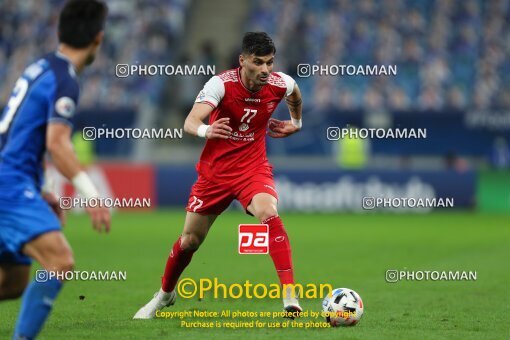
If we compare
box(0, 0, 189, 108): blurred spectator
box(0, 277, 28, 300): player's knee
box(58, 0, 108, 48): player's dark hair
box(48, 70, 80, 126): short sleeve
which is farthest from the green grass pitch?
box(0, 0, 189, 108): blurred spectator

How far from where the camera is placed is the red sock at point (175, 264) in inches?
335

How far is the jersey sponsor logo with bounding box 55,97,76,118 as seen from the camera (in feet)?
19.0

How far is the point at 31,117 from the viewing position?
19.2ft

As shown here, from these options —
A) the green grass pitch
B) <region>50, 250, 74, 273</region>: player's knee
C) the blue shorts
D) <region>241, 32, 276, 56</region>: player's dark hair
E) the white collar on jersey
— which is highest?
<region>241, 32, 276, 56</region>: player's dark hair

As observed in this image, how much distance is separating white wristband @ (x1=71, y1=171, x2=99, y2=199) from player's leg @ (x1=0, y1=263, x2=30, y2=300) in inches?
30.1

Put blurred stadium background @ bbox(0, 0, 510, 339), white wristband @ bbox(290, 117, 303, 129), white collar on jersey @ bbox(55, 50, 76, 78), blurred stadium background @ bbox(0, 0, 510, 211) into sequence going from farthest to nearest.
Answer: blurred stadium background @ bbox(0, 0, 510, 211) → blurred stadium background @ bbox(0, 0, 510, 339) → white wristband @ bbox(290, 117, 303, 129) → white collar on jersey @ bbox(55, 50, 76, 78)

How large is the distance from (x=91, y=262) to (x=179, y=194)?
1114cm

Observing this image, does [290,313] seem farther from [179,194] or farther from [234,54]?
[234,54]

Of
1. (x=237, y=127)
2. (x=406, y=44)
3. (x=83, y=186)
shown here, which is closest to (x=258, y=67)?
(x=237, y=127)

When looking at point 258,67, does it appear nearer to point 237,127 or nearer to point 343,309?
point 237,127

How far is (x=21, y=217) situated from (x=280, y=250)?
2913mm

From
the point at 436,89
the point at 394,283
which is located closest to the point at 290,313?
the point at 394,283

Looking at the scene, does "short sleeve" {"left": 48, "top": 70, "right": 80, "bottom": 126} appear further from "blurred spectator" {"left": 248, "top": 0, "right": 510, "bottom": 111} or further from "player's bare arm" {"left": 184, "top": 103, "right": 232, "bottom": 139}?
"blurred spectator" {"left": 248, "top": 0, "right": 510, "bottom": 111}

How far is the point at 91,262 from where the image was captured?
13516 mm
